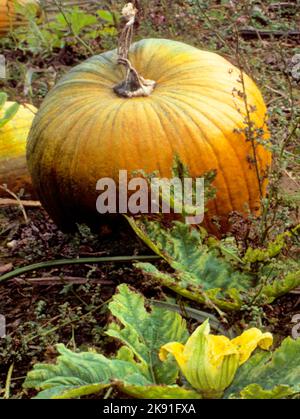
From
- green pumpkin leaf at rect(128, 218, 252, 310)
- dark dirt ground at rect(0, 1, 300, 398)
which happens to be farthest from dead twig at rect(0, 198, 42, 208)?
green pumpkin leaf at rect(128, 218, 252, 310)

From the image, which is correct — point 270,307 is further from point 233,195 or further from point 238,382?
point 233,195

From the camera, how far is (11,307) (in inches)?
95.3

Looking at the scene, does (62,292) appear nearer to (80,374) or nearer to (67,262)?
(67,262)

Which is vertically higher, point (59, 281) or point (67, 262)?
point (67, 262)

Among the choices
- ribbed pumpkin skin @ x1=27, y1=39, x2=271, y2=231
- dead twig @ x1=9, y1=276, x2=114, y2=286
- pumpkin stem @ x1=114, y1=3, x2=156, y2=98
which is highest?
pumpkin stem @ x1=114, y1=3, x2=156, y2=98

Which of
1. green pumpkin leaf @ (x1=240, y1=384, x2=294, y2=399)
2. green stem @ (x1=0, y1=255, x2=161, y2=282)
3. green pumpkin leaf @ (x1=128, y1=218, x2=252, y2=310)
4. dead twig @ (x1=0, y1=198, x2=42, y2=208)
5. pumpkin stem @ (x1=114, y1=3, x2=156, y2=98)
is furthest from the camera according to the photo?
dead twig @ (x1=0, y1=198, x2=42, y2=208)

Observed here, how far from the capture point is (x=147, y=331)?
6.07 ft

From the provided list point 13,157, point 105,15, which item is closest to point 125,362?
point 13,157

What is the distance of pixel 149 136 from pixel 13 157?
2.74ft

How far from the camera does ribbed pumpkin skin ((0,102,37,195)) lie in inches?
121

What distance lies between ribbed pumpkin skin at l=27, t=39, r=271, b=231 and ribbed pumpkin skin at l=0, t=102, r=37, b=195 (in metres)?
0.44

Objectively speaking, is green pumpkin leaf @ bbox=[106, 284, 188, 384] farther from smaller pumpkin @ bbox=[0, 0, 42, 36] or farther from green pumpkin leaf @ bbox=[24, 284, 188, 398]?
smaller pumpkin @ bbox=[0, 0, 42, 36]

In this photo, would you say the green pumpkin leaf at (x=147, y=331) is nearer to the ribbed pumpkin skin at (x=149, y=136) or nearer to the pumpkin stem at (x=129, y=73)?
the ribbed pumpkin skin at (x=149, y=136)
